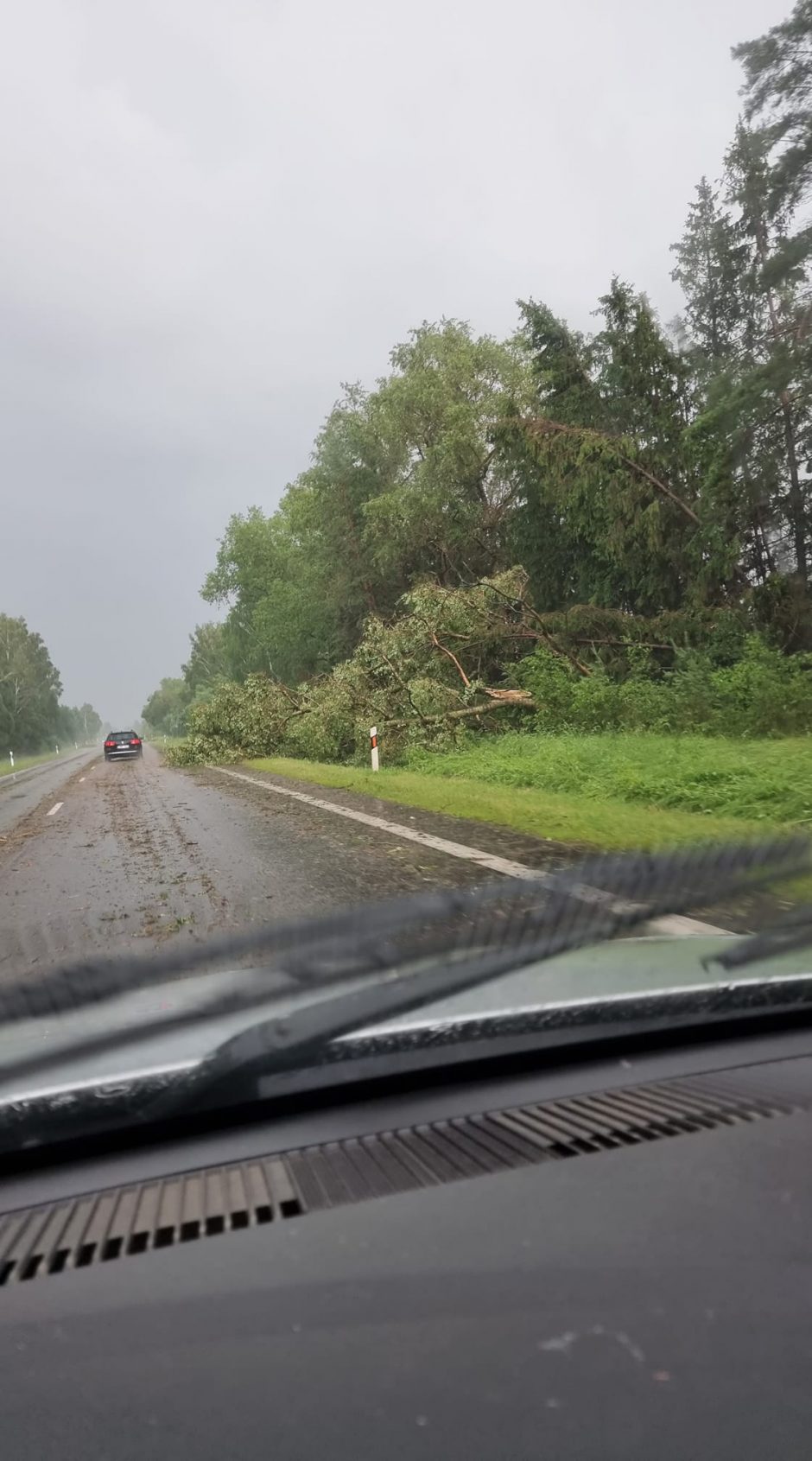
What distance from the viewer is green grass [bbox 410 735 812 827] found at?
10055 millimetres

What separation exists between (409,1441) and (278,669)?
54668mm

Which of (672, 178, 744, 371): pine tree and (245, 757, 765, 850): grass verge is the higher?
(672, 178, 744, 371): pine tree

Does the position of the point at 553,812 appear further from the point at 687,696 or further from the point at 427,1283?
the point at 427,1283

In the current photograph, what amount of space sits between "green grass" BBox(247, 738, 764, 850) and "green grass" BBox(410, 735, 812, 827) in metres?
0.19

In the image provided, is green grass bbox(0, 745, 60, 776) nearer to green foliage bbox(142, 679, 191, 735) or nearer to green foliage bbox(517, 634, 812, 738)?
green foliage bbox(517, 634, 812, 738)

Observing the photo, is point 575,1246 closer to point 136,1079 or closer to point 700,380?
point 136,1079

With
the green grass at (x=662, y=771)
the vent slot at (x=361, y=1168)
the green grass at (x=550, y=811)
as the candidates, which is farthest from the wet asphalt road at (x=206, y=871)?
the green grass at (x=662, y=771)

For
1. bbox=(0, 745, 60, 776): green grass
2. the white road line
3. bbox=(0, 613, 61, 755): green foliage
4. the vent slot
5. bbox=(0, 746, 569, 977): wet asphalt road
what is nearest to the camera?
the vent slot

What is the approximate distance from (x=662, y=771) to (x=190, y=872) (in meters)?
6.44

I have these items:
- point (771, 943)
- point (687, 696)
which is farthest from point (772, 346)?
point (771, 943)

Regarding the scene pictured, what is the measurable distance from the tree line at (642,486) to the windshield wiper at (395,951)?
17408 millimetres

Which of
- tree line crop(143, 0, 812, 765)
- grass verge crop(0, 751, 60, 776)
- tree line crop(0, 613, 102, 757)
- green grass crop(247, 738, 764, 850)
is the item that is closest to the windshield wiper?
green grass crop(247, 738, 764, 850)

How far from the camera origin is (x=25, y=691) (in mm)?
113438

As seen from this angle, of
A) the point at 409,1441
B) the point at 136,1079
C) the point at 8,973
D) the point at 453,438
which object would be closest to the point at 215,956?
the point at 136,1079
